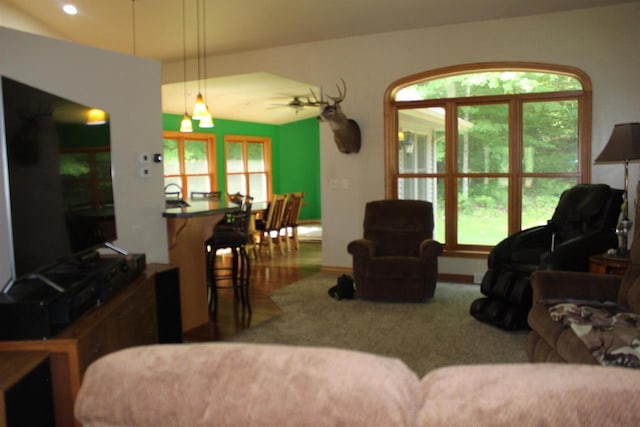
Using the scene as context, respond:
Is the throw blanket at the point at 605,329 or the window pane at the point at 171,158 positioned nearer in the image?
the throw blanket at the point at 605,329

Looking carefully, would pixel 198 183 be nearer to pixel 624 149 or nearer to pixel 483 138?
pixel 483 138

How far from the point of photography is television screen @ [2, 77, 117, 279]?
1999 mm

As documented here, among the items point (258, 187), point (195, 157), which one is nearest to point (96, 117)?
point (195, 157)

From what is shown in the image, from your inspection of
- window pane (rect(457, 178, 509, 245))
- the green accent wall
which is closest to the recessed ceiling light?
window pane (rect(457, 178, 509, 245))

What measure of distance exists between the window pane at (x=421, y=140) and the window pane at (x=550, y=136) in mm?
913

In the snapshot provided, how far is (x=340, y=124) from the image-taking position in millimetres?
5758

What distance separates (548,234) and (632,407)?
4.13 metres

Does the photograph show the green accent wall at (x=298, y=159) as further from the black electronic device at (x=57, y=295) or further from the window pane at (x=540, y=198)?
the black electronic device at (x=57, y=295)

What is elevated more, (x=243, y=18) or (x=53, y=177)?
(x=243, y=18)

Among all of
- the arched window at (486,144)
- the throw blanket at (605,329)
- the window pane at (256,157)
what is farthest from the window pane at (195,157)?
the throw blanket at (605,329)

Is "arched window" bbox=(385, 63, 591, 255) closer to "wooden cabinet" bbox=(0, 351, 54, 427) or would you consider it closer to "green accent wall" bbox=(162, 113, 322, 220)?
"wooden cabinet" bbox=(0, 351, 54, 427)

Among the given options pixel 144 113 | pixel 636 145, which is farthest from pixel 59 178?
pixel 636 145

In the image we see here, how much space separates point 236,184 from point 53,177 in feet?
29.7

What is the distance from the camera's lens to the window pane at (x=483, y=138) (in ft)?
18.6
